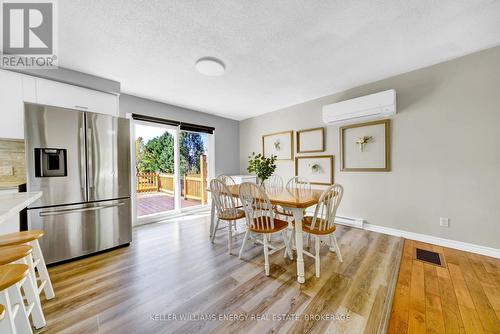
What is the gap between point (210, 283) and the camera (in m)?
1.73

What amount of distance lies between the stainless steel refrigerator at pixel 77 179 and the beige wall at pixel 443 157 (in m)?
3.69

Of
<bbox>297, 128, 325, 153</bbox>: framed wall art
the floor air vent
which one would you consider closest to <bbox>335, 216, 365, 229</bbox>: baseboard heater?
the floor air vent

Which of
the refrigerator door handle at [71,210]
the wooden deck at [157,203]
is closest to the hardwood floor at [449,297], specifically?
the refrigerator door handle at [71,210]

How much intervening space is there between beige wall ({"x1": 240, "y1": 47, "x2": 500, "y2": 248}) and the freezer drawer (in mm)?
3665

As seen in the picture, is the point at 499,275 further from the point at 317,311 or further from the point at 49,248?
the point at 49,248

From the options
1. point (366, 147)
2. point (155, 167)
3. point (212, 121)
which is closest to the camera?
point (366, 147)

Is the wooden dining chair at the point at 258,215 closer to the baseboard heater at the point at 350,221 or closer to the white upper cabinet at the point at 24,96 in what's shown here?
the baseboard heater at the point at 350,221

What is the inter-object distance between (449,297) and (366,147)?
2077 mm

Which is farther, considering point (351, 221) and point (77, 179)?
point (351, 221)

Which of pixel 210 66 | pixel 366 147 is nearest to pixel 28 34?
pixel 210 66

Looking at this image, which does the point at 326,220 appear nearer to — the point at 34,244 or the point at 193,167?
the point at 34,244

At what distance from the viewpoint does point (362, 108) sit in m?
2.86

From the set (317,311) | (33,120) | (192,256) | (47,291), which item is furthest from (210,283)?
(33,120)

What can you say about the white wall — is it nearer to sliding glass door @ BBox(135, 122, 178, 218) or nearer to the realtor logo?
sliding glass door @ BBox(135, 122, 178, 218)
